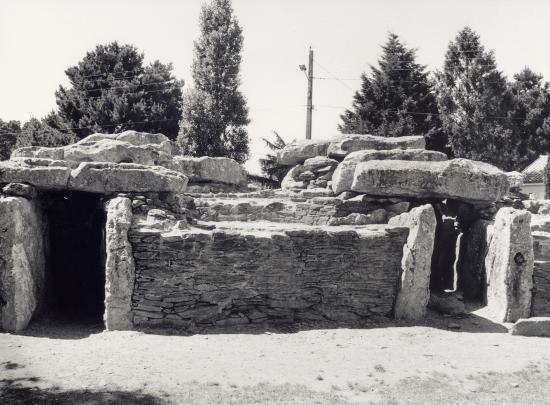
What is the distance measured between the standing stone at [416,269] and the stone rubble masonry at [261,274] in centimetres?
14

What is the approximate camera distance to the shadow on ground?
16.6ft

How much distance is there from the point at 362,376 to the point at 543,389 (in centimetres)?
213

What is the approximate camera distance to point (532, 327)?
8148mm

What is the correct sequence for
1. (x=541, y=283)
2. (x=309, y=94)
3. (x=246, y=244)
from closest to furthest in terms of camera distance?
(x=246, y=244) → (x=541, y=283) → (x=309, y=94)

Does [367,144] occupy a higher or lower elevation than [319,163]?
higher

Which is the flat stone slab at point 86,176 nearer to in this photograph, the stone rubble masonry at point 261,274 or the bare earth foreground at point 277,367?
the stone rubble masonry at point 261,274

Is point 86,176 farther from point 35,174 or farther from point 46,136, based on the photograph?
point 46,136

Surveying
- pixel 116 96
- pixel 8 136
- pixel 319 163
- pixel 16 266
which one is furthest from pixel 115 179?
pixel 8 136

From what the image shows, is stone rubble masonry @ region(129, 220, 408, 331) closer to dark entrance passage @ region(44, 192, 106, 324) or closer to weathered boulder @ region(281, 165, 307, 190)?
dark entrance passage @ region(44, 192, 106, 324)

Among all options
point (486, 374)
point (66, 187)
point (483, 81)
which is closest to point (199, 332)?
point (66, 187)

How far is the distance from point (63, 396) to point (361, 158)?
7.43 metres

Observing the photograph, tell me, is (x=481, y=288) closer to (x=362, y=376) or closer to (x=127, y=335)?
(x=362, y=376)

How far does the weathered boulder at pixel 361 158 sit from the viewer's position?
10.5m

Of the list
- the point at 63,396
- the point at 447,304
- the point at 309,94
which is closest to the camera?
the point at 63,396
